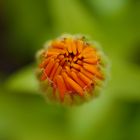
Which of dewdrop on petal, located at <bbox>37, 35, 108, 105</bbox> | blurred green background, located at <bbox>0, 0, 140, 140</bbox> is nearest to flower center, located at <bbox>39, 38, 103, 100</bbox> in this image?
dewdrop on petal, located at <bbox>37, 35, 108, 105</bbox>

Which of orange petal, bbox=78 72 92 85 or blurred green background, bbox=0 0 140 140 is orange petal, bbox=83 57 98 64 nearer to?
orange petal, bbox=78 72 92 85

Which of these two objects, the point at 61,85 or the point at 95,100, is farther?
the point at 95,100

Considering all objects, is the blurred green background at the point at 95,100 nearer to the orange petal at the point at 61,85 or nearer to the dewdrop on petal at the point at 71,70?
the dewdrop on petal at the point at 71,70

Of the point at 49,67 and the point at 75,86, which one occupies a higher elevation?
the point at 49,67

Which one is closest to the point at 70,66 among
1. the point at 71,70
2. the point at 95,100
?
the point at 71,70

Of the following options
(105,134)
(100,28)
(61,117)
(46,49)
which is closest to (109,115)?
(105,134)

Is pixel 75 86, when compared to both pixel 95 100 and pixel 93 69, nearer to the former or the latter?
pixel 93 69

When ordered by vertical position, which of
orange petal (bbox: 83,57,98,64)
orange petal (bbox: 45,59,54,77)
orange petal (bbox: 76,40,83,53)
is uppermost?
orange petal (bbox: 76,40,83,53)
